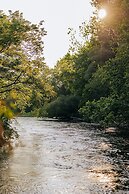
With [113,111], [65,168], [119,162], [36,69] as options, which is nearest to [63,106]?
[113,111]

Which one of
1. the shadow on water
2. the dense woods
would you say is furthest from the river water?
the dense woods

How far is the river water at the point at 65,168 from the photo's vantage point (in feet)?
53.0

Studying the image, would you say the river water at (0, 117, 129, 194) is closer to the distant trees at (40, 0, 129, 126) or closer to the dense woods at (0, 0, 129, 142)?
the dense woods at (0, 0, 129, 142)

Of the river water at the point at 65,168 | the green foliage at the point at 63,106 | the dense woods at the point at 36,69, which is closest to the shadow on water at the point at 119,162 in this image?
the river water at the point at 65,168

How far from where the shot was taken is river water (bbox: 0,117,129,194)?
53.0ft

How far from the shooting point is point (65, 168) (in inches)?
822

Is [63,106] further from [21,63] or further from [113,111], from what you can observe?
[21,63]

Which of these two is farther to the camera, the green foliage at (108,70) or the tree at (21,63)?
the green foliage at (108,70)

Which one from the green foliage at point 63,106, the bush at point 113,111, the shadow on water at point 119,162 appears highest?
the green foliage at point 63,106

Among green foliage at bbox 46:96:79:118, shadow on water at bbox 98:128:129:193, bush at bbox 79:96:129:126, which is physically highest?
green foliage at bbox 46:96:79:118

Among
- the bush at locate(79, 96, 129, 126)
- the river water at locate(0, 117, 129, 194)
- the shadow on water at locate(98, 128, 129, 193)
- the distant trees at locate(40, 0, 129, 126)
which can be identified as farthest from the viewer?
the bush at locate(79, 96, 129, 126)

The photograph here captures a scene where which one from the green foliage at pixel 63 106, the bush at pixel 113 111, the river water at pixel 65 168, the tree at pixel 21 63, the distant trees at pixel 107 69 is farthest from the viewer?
the green foliage at pixel 63 106

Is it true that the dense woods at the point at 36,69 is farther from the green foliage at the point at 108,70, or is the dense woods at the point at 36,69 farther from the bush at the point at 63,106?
the bush at the point at 63,106

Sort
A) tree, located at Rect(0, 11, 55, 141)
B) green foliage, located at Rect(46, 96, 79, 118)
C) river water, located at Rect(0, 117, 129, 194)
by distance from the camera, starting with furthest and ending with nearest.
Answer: green foliage, located at Rect(46, 96, 79, 118) < tree, located at Rect(0, 11, 55, 141) < river water, located at Rect(0, 117, 129, 194)
